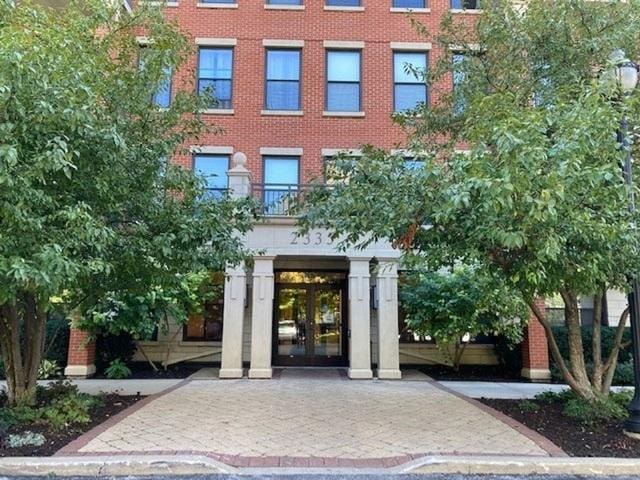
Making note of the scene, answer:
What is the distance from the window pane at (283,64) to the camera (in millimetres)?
15086

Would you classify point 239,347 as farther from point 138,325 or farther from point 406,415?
point 406,415

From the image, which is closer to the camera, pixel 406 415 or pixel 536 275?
pixel 536 275

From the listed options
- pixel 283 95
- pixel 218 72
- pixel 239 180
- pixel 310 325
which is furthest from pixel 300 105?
pixel 310 325

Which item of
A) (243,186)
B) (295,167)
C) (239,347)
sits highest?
(295,167)

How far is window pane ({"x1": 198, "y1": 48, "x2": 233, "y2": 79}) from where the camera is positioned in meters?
15.0

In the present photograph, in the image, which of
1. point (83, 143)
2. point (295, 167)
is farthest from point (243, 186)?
point (83, 143)

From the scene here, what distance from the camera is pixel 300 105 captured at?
48.9 feet

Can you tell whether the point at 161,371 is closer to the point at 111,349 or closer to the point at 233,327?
the point at 111,349

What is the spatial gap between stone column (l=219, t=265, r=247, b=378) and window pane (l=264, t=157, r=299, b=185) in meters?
3.41

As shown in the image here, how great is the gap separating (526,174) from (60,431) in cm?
699

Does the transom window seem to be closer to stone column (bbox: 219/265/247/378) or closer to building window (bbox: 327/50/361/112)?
building window (bbox: 327/50/361/112)

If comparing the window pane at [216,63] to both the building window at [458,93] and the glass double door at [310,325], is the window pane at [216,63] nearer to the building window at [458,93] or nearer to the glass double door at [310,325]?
the glass double door at [310,325]

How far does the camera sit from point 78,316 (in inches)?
460

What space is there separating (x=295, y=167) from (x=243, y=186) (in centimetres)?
260
